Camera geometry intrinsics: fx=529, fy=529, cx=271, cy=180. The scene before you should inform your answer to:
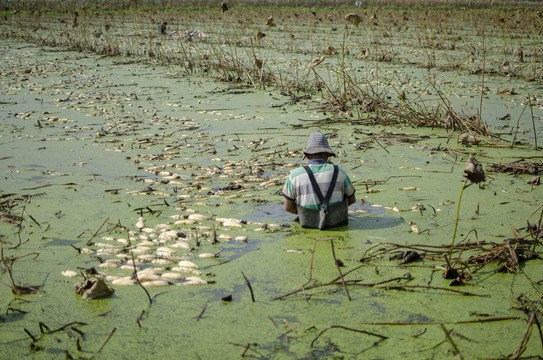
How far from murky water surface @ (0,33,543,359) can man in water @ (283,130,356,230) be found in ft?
0.47

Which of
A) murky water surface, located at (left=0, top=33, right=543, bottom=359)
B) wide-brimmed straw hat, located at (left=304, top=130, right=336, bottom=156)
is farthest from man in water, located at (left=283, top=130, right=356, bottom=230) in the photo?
murky water surface, located at (left=0, top=33, right=543, bottom=359)

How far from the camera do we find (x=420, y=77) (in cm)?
987

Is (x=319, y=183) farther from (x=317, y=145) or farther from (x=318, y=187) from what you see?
(x=317, y=145)

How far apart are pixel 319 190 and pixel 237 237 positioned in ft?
2.15

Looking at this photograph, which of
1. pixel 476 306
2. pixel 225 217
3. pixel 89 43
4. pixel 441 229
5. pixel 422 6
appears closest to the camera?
pixel 476 306

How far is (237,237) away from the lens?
3.67m

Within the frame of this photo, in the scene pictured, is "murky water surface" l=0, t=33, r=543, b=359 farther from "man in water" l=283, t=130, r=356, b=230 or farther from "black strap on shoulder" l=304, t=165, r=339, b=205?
"black strap on shoulder" l=304, t=165, r=339, b=205

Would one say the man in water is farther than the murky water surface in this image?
Yes

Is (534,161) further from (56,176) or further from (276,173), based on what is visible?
(56,176)

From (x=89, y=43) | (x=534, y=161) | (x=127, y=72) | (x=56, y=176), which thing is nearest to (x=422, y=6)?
(x=89, y=43)

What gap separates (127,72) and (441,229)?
29.6 feet

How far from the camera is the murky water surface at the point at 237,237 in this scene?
251 centimetres

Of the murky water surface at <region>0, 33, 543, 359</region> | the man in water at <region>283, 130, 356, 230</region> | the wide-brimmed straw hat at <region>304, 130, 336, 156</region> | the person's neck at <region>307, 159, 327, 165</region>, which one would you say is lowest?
the murky water surface at <region>0, 33, 543, 359</region>

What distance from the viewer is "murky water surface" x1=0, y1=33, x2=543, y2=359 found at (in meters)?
2.51
